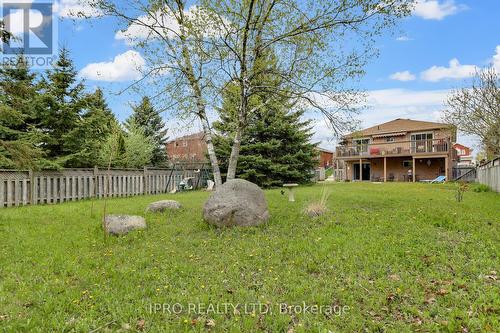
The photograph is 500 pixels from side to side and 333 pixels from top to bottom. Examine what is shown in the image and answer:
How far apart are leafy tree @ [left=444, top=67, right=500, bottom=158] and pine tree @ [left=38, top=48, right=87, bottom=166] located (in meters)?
19.4

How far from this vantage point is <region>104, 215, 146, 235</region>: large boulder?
6215mm

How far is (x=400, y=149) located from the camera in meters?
27.6

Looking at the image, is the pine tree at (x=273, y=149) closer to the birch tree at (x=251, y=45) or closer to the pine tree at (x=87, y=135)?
the pine tree at (x=87, y=135)

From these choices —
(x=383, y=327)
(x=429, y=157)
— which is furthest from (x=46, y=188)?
(x=429, y=157)

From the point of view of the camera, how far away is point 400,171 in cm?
2934

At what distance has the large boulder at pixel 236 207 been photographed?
644cm

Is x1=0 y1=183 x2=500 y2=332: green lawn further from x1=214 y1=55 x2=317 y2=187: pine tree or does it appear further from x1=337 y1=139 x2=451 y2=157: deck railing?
x1=337 y1=139 x2=451 y2=157: deck railing

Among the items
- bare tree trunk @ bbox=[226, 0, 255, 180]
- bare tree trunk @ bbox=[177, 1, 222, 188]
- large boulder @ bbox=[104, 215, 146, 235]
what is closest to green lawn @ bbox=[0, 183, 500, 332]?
large boulder @ bbox=[104, 215, 146, 235]

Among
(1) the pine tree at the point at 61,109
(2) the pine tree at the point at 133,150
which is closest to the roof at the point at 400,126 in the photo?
(2) the pine tree at the point at 133,150

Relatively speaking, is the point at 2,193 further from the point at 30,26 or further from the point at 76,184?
the point at 30,26

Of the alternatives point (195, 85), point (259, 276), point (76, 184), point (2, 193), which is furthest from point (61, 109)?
point (259, 276)

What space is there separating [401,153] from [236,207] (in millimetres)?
24524

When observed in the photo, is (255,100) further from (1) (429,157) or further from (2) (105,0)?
(1) (429,157)

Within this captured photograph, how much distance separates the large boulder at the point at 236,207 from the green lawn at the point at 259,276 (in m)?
0.29
